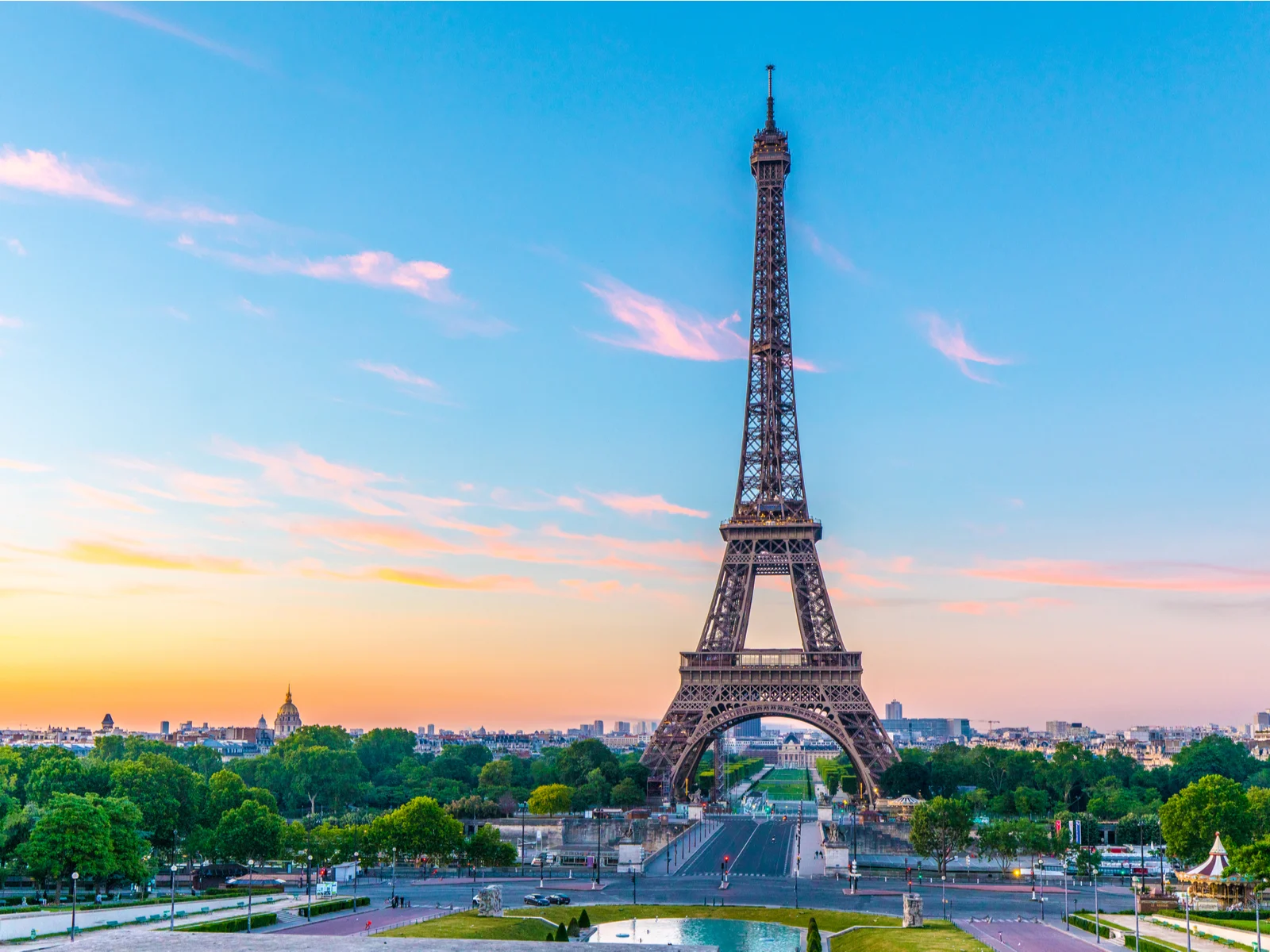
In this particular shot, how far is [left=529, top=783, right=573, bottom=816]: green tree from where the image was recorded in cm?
13050

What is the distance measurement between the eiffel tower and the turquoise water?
44.3m

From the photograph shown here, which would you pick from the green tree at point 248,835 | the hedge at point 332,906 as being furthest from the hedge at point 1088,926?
the green tree at point 248,835

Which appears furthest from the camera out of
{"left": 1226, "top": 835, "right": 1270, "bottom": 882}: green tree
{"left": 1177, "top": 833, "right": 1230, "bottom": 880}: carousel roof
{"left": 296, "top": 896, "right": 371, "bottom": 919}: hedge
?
{"left": 1177, "top": 833, "right": 1230, "bottom": 880}: carousel roof

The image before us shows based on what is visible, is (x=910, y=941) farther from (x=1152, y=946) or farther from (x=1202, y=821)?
(x=1202, y=821)

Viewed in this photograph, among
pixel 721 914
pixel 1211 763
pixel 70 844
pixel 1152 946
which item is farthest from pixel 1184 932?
pixel 1211 763

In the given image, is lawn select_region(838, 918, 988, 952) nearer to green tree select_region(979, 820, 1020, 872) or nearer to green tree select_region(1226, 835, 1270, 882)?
green tree select_region(1226, 835, 1270, 882)

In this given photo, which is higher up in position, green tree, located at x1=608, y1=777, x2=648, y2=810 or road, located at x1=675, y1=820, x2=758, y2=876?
green tree, located at x1=608, y1=777, x2=648, y2=810

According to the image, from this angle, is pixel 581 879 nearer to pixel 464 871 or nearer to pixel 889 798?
pixel 464 871

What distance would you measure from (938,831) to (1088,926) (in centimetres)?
2492

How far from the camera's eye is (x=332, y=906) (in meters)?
75.2

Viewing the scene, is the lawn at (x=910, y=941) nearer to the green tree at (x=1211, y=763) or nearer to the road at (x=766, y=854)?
the road at (x=766, y=854)

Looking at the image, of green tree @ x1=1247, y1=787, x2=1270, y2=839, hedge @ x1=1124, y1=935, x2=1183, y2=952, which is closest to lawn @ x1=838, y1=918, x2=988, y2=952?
hedge @ x1=1124, y1=935, x2=1183, y2=952

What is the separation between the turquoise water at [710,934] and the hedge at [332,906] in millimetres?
16589

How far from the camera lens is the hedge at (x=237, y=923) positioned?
212 feet
